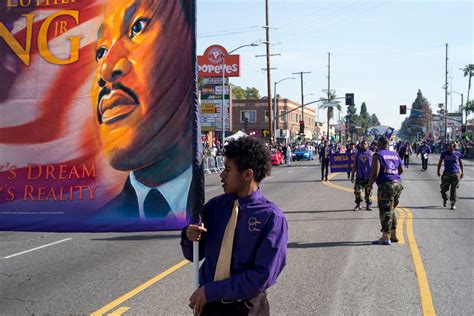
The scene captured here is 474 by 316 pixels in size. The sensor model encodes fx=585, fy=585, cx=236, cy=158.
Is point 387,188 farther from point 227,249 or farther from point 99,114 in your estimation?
point 227,249

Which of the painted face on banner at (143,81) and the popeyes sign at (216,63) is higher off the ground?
A: the popeyes sign at (216,63)

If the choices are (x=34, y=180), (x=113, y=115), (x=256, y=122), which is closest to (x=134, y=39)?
(x=113, y=115)

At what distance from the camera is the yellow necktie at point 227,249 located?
3.04 meters

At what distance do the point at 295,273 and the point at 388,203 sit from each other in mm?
3024

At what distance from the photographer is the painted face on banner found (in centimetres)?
356

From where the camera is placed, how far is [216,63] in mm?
66438

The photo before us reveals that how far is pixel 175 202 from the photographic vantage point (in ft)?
11.7

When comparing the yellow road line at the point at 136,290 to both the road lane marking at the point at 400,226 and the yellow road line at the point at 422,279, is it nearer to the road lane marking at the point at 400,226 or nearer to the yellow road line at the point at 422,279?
the yellow road line at the point at 422,279

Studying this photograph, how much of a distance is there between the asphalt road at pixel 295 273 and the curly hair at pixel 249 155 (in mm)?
3274

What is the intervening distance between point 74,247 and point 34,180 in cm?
715

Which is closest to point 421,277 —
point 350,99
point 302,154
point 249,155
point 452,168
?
point 249,155

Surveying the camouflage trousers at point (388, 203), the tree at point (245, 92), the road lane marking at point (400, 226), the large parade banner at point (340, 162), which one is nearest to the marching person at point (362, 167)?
the road lane marking at point (400, 226)

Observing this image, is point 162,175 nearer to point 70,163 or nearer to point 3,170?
point 70,163

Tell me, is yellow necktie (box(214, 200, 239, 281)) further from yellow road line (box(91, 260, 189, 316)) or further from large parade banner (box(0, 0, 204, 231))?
yellow road line (box(91, 260, 189, 316))
